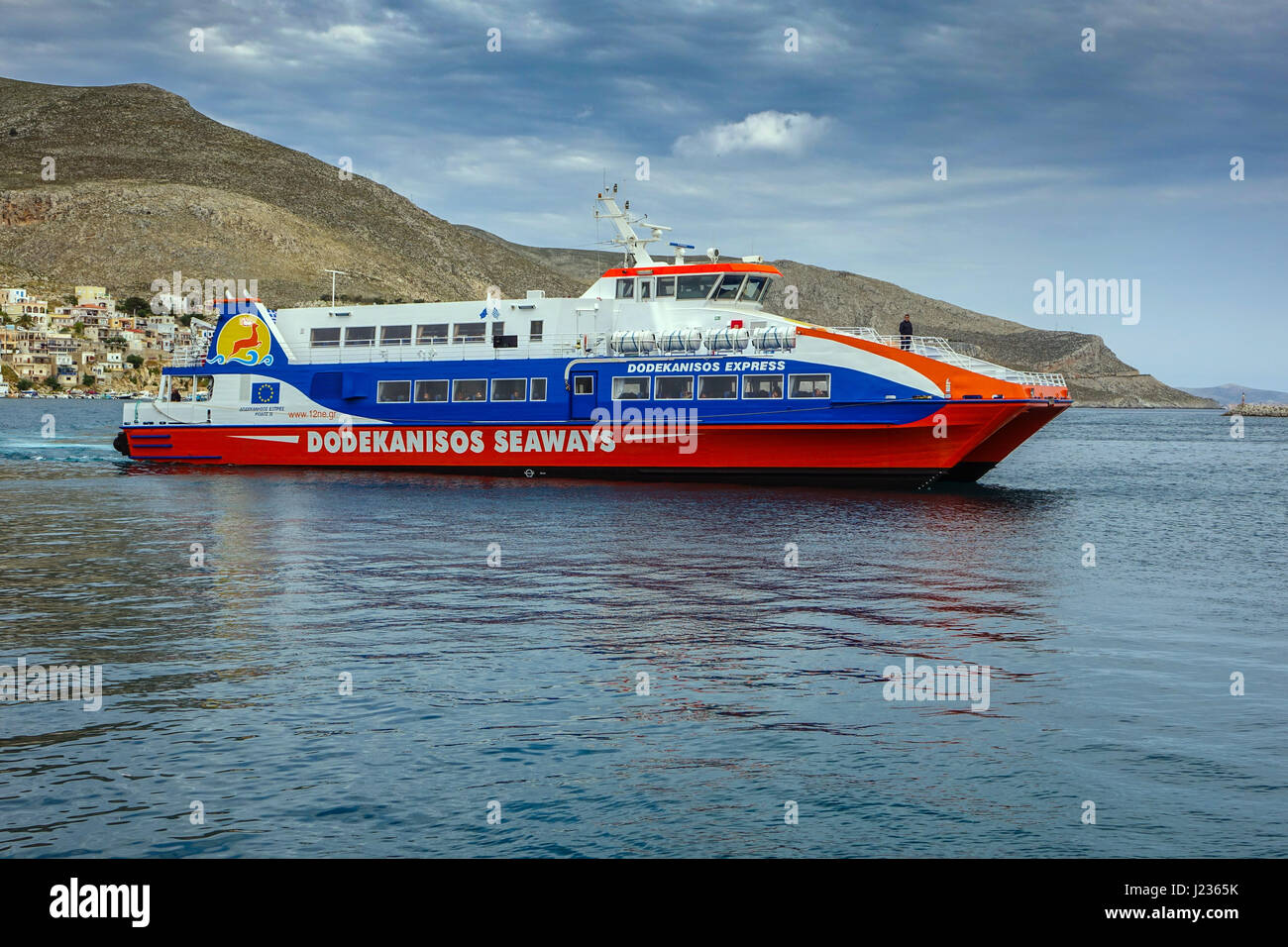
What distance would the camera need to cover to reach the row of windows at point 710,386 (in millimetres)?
34688

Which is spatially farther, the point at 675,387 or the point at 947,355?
the point at 675,387

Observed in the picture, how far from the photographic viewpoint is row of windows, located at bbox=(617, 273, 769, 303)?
3828 centimetres

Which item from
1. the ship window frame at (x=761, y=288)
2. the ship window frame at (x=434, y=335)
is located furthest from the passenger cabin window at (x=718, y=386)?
the ship window frame at (x=434, y=335)

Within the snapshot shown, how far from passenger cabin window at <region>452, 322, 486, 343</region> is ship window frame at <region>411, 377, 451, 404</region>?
1.78 metres

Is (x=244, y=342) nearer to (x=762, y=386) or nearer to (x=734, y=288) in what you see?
(x=734, y=288)

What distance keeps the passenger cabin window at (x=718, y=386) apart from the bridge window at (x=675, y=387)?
409 mm

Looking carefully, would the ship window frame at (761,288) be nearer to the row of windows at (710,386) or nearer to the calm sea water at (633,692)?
the row of windows at (710,386)

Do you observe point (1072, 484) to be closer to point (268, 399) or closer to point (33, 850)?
point (268, 399)

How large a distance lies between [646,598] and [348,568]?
241 inches

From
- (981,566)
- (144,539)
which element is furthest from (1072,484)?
(144,539)

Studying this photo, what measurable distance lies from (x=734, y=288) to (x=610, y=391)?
5625 millimetres

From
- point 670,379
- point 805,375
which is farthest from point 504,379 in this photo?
point 805,375

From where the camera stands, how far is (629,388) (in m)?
37.4

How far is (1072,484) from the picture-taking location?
4531 centimetres
